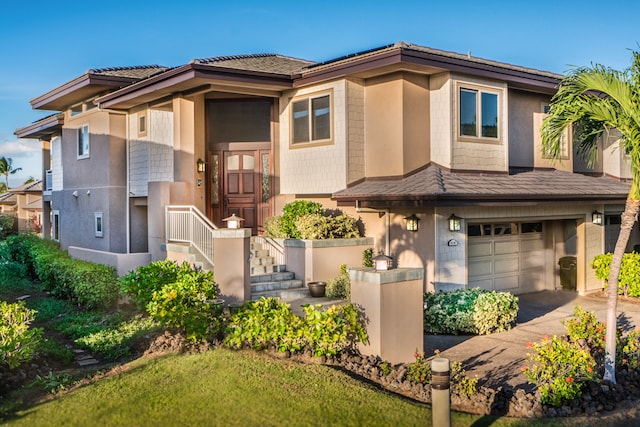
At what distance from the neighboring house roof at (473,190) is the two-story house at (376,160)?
0.05 m

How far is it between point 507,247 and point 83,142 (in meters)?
14.1

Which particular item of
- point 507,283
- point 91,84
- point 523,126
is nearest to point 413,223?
point 507,283

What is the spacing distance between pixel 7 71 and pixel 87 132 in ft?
21.7

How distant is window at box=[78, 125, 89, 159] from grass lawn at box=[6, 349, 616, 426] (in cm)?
1378

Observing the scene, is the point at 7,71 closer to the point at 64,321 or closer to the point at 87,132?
the point at 87,132

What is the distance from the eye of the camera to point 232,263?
37.7 ft

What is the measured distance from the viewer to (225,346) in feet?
27.6

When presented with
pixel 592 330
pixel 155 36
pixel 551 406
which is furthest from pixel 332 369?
pixel 155 36

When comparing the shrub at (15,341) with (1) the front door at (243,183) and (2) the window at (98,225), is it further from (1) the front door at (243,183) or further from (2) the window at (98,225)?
(2) the window at (98,225)

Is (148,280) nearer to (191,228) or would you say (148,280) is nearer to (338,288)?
(191,228)

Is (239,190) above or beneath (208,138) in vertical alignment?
beneath

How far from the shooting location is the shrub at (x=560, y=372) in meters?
6.98

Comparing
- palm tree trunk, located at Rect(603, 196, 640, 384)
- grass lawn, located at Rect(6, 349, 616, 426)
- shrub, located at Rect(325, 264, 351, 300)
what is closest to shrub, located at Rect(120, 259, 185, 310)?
shrub, located at Rect(325, 264, 351, 300)

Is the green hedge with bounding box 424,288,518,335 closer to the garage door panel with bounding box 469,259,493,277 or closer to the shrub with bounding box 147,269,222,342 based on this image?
the garage door panel with bounding box 469,259,493,277
